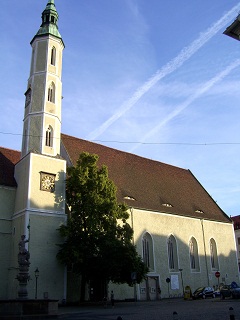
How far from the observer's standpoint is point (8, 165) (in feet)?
101

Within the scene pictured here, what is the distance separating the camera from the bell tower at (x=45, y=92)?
28938 millimetres

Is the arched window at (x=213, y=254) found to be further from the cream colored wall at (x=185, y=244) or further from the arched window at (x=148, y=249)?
the arched window at (x=148, y=249)

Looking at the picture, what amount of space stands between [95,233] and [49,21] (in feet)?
62.7

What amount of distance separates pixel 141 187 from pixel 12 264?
47.8 feet

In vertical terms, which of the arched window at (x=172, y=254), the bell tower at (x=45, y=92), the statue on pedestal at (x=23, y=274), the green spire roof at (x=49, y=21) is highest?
the green spire roof at (x=49, y=21)

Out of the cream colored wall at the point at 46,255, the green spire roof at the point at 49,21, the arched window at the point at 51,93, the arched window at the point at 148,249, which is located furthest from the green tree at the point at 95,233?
the green spire roof at the point at 49,21

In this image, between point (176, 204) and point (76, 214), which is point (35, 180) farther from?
point (176, 204)

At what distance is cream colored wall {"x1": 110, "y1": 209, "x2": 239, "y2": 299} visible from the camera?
33156 mm

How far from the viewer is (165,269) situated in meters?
33.8

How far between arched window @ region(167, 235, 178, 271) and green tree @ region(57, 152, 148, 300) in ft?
29.4

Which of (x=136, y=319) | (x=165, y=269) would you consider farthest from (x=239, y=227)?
(x=136, y=319)

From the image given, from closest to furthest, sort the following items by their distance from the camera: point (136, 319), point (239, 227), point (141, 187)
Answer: point (136, 319) < point (141, 187) < point (239, 227)

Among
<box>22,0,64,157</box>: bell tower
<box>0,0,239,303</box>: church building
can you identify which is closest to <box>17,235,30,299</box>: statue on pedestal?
<box>0,0,239,303</box>: church building

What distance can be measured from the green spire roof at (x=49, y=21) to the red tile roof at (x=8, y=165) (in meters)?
10.3
